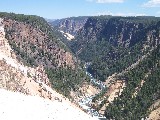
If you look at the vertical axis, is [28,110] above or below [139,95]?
above

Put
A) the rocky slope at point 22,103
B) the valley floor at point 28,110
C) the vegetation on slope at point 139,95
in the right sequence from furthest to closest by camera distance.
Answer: the vegetation on slope at point 139,95, the rocky slope at point 22,103, the valley floor at point 28,110

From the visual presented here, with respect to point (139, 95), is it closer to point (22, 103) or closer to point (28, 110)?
point (22, 103)

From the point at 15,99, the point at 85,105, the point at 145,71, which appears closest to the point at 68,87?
the point at 85,105

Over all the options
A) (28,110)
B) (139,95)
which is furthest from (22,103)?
(139,95)

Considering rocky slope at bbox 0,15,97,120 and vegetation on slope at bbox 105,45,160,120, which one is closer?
rocky slope at bbox 0,15,97,120

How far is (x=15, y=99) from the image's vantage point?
8631 cm

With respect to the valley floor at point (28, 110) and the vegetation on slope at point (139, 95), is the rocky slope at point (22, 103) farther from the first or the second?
the vegetation on slope at point (139, 95)

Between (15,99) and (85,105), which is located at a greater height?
(15,99)

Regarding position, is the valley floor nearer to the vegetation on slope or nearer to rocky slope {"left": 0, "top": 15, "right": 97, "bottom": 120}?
rocky slope {"left": 0, "top": 15, "right": 97, "bottom": 120}

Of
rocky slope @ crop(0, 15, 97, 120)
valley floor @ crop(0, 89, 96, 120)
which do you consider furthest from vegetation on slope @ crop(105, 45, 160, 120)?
valley floor @ crop(0, 89, 96, 120)

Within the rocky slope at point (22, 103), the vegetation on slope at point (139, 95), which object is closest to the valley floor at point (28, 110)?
the rocky slope at point (22, 103)

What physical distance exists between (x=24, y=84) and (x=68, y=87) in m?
86.0

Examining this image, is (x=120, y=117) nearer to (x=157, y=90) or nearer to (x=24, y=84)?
(x=157, y=90)

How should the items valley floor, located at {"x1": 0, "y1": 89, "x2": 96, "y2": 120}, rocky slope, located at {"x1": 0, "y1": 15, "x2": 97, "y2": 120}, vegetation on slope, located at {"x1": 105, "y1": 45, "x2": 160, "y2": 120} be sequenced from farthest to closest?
1. vegetation on slope, located at {"x1": 105, "y1": 45, "x2": 160, "y2": 120}
2. rocky slope, located at {"x1": 0, "y1": 15, "x2": 97, "y2": 120}
3. valley floor, located at {"x1": 0, "y1": 89, "x2": 96, "y2": 120}
